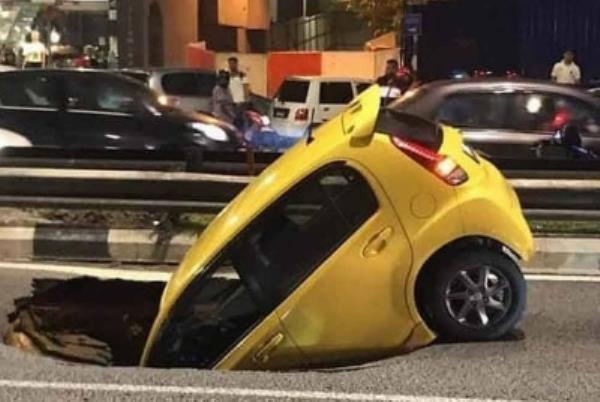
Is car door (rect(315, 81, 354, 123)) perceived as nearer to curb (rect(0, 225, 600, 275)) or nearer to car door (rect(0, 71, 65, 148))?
car door (rect(0, 71, 65, 148))

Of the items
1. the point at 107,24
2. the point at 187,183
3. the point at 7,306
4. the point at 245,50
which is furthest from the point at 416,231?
the point at 245,50

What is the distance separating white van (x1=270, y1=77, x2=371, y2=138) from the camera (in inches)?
863

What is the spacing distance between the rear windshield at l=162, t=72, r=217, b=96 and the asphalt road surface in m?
15.4

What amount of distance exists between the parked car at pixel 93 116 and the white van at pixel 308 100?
5.71 m

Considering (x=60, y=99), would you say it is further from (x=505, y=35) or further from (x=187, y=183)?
(x=505, y=35)

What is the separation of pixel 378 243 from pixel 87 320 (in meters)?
2.00

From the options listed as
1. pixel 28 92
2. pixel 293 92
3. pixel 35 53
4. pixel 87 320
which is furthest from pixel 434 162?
pixel 35 53

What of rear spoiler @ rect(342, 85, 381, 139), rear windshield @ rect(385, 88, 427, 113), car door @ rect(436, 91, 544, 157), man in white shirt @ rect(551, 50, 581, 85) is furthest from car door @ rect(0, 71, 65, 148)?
man in white shirt @ rect(551, 50, 581, 85)

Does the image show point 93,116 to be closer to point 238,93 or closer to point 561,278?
point 238,93

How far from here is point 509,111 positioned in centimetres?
1219

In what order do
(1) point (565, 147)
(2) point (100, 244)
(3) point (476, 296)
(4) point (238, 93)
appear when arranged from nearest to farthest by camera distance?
(3) point (476, 296)
(2) point (100, 244)
(1) point (565, 147)
(4) point (238, 93)

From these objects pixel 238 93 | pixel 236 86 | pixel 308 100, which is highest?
pixel 236 86

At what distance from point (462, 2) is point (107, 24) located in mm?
17822

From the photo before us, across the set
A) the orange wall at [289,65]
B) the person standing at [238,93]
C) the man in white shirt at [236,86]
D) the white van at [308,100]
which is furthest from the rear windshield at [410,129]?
the orange wall at [289,65]
